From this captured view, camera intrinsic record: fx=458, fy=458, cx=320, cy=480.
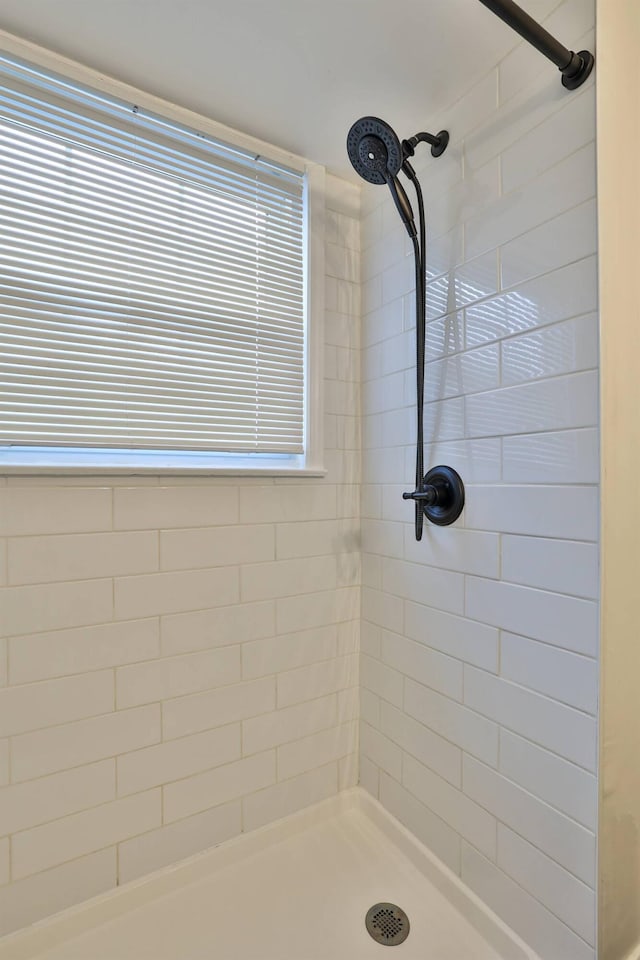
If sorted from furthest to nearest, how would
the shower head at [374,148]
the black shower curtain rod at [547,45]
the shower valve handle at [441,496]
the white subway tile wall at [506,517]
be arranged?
the shower valve handle at [441,496], the shower head at [374,148], the white subway tile wall at [506,517], the black shower curtain rod at [547,45]

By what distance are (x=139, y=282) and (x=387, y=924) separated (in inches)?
69.6

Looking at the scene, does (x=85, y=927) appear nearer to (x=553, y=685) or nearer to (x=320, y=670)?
(x=320, y=670)

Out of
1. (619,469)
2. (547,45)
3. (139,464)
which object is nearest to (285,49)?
(547,45)

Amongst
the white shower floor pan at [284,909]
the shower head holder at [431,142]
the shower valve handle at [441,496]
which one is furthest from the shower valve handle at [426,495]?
the white shower floor pan at [284,909]

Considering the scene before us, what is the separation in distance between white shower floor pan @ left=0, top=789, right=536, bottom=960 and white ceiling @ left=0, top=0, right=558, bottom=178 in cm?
206

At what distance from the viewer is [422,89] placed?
1.20 metres

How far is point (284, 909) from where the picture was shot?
1.19 meters

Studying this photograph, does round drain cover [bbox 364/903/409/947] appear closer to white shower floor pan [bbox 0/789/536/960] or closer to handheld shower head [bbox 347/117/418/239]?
white shower floor pan [bbox 0/789/536/960]

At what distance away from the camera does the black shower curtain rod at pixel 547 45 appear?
2.59ft

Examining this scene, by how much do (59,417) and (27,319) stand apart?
238 mm

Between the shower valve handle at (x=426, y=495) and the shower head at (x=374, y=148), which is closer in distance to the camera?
the shower head at (x=374, y=148)

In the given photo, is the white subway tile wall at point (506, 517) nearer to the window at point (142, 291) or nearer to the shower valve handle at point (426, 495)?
the shower valve handle at point (426, 495)

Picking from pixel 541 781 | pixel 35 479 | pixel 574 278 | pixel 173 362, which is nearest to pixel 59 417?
pixel 35 479

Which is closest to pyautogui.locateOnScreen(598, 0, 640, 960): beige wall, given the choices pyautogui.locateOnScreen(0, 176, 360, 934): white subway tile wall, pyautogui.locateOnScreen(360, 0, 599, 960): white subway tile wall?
pyautogui.locateOnScreen(360, 0, 599, 960): white subway tile wall
